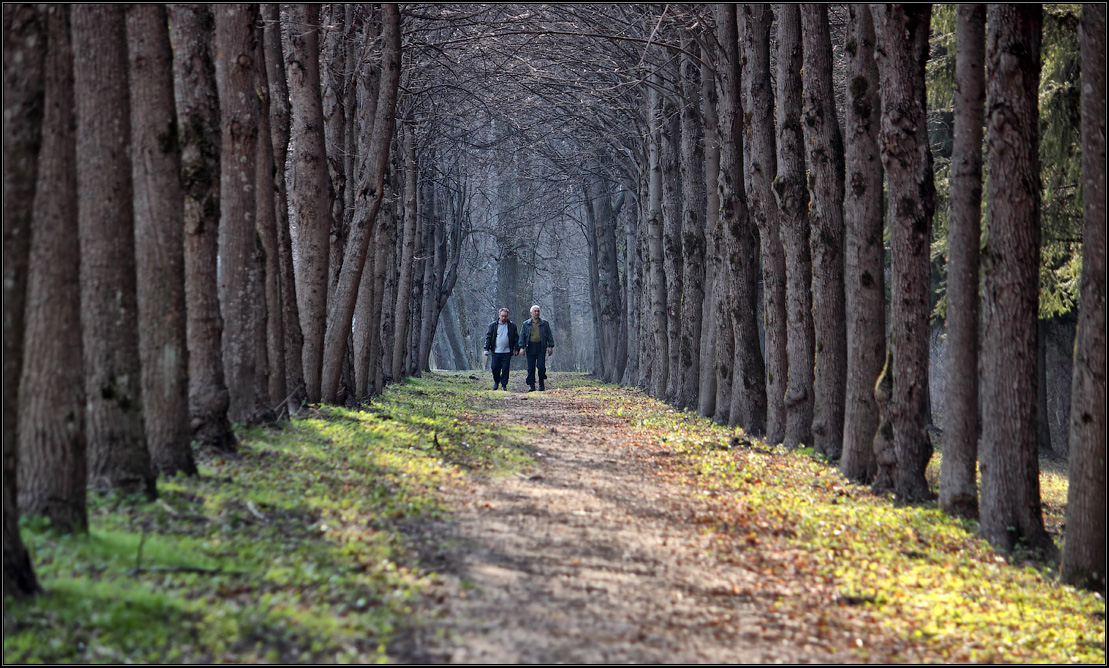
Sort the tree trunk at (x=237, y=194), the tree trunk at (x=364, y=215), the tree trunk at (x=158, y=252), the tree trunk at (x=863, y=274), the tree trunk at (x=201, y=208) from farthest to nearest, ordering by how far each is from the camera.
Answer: the tree trunk at (x=364, y=215) < the tree trunk at (x=863, y=274) < the tree trunk at (x=237, y=194) < the tree trunk at (x=201, y=208) < the tree trunk at (x=158, y=252)

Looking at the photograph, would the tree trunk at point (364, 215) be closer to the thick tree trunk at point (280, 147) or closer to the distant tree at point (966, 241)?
the thick tree trunk at point (280, 147)

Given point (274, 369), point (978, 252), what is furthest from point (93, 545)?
point (978, 252)

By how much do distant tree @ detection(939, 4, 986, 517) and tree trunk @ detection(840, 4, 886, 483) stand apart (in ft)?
4.73

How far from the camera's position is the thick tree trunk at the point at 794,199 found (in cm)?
1277

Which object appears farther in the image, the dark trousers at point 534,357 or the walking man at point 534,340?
the dark trousers at point 534,357

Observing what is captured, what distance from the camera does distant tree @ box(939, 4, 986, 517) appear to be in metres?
9.35

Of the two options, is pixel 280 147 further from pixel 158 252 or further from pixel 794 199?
pixel 794 199

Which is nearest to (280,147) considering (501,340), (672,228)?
(672,228)

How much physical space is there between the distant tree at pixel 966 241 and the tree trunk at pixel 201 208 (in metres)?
6.61

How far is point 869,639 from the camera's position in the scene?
561 cm

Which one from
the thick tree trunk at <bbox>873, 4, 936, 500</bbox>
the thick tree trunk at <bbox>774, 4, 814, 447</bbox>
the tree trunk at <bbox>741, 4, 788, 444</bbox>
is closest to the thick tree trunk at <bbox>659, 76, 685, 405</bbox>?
the tree trunk at <bbox>741, 4, 788, 444</bbox>

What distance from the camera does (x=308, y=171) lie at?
13922mm

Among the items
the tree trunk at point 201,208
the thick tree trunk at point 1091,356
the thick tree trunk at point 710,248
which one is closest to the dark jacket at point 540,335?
the thick tree trunk at point 710,248

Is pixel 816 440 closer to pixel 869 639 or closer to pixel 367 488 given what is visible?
pixel 367 488
